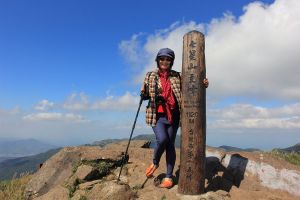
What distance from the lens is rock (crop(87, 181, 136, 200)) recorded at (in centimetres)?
817

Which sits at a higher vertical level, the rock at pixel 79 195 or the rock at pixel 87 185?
the rock at pixel 87 185

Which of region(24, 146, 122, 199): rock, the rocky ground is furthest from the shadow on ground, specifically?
region(24, 146, 122, 199): rock

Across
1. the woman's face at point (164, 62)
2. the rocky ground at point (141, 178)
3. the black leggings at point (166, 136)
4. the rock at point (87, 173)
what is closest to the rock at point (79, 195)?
the rocky ground at point (141, 178)

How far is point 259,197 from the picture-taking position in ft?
30.6

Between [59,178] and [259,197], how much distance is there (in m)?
6.29

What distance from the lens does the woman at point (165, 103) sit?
880 centimetres

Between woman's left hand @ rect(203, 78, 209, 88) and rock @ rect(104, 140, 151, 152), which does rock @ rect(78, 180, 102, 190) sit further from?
woman's left hand @ rect(203, 78, 209, 88)

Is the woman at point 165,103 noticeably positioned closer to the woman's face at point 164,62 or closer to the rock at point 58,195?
the woman's face at point 164,62

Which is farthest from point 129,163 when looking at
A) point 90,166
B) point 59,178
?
point 59,178

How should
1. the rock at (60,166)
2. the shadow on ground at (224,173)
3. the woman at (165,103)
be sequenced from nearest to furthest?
the woman at (165,103), the shadow on ground at (224,173), the rock at (60,166)

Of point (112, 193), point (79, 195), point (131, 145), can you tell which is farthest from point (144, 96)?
point (131, 145)

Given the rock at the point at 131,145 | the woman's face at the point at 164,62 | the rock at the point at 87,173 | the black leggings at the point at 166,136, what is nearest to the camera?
the black leggings at the point at 166,136

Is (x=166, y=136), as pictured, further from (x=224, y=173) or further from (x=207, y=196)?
(x=224, y=173)

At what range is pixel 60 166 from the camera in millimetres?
11516
